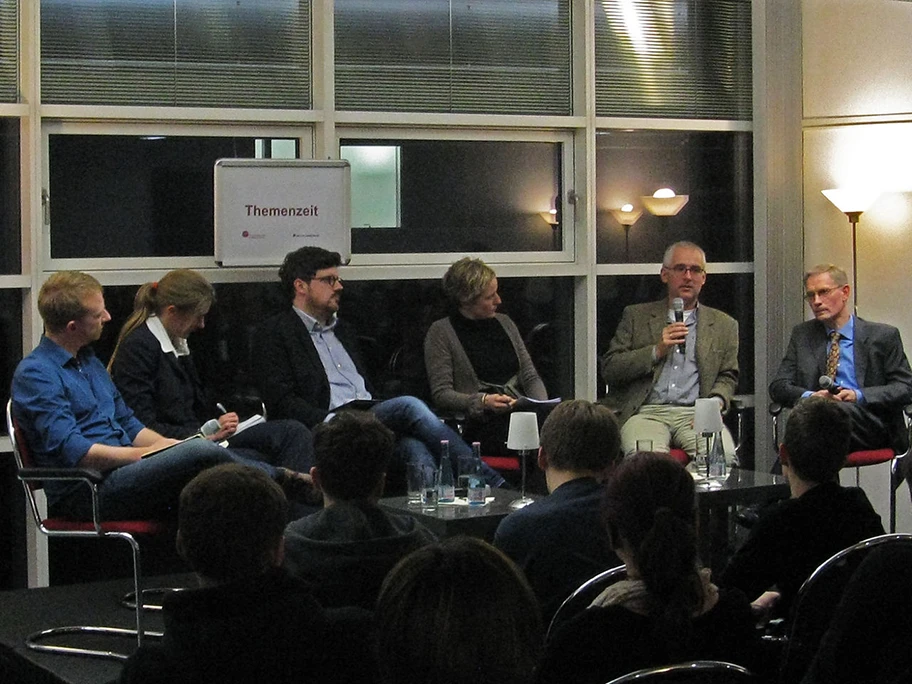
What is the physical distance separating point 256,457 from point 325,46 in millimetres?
1976

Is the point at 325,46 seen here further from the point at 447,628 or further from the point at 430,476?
the point at 447,628

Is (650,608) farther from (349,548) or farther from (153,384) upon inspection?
(153,384)

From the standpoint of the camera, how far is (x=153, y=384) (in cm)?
552

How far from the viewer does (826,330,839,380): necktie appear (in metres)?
6.77

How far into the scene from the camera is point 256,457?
5.67 metres

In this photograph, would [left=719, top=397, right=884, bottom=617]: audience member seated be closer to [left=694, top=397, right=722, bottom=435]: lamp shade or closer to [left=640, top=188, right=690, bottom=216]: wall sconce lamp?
[left=694, top=397, right=722, bottom=435]: lamp shade

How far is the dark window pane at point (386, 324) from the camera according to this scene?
20.7 feet

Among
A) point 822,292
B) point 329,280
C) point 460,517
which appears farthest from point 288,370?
point 822,292

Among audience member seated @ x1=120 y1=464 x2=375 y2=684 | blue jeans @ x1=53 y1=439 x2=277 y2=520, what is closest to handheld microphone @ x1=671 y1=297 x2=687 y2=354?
blue jeans @ x1=53 y1=439 x2=277 y2=520

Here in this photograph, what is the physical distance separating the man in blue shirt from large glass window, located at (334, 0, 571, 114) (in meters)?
1.60

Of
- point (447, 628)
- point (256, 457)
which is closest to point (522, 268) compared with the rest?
point (256, 457)

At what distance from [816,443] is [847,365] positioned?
329 centimetres

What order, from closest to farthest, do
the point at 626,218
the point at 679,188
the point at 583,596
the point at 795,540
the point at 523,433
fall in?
the point at 583,596, the point at 795,540, the point at 523,433, the point at 626,218, the point at 679,188

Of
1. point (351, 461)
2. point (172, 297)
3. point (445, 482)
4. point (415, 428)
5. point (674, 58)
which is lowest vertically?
point (445, 482)
